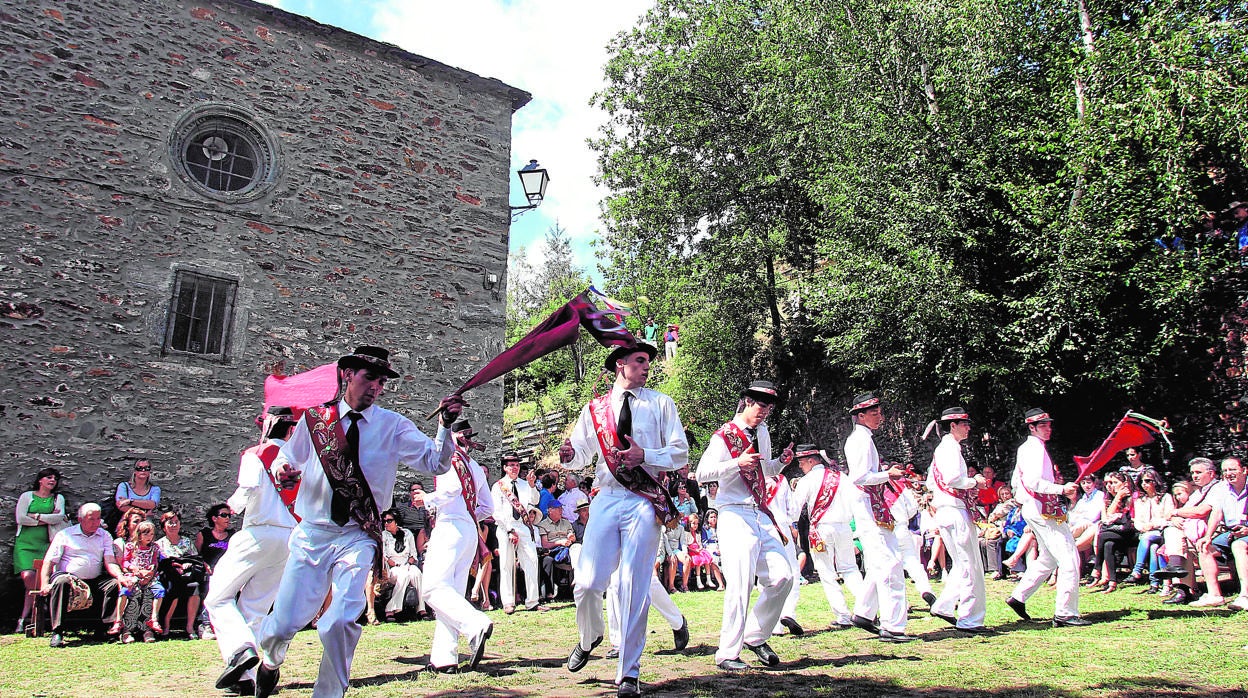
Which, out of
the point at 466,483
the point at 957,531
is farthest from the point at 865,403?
the point at 466,483

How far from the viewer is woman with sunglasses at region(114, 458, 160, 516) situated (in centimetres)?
1041

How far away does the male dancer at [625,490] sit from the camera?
5.24m

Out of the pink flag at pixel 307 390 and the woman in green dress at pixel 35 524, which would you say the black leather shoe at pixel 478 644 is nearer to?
the pink flag at pixel 307 390

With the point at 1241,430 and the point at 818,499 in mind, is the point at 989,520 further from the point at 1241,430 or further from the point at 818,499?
the point at 818,499

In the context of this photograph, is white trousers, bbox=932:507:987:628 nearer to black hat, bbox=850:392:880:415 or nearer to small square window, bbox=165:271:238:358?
black hat, bbox=850:392:880:415

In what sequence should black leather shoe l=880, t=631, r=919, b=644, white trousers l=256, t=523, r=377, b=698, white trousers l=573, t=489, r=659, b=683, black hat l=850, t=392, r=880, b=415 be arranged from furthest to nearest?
black hat l=850, t=392, r=880, b=415
black leather shoe l=880, t=631, r=919, b=644
white trousers l=573, t=489, r=659, b=683
white trousers l=256, t=523, r=377, b=698

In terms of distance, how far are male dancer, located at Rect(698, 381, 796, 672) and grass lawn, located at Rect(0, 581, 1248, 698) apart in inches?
11.3

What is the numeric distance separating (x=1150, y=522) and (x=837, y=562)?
17.3ft

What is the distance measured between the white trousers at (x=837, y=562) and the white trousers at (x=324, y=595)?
16.5ft

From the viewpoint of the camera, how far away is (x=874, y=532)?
7.62 metres

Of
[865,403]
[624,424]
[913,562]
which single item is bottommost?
[913,562]

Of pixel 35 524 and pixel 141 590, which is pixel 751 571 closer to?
pixel 141 590

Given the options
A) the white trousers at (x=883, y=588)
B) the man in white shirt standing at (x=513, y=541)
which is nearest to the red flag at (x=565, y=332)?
the white trousers at (x=883, y=588)

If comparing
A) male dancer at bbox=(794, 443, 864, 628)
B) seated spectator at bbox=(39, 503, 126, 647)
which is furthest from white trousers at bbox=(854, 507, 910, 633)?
seated spectator at bbox=(39, 503, 126, 647)
